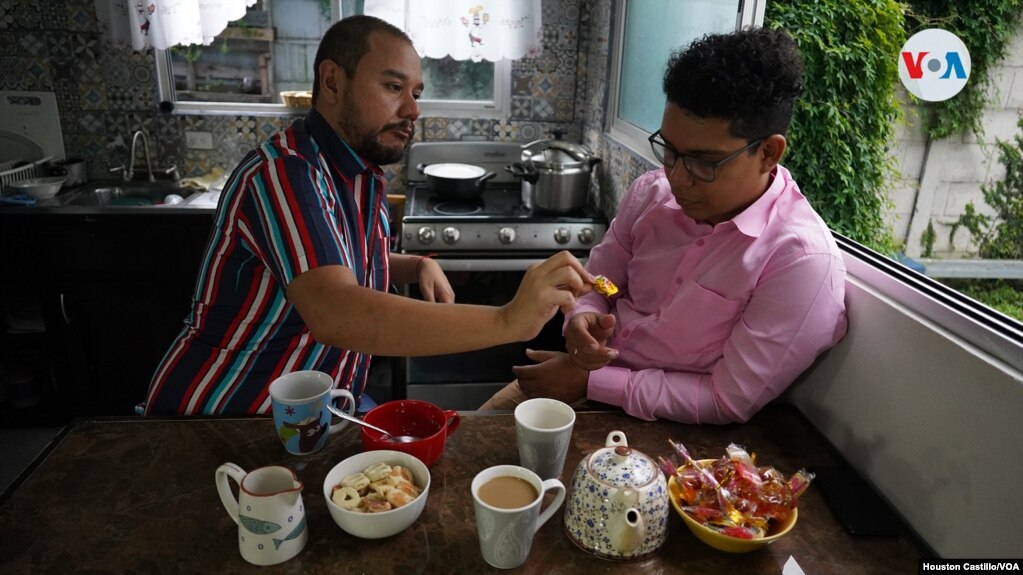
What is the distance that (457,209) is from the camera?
9.45 ft

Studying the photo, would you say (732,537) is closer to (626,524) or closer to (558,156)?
(626,524)

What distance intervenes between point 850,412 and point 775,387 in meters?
0.14

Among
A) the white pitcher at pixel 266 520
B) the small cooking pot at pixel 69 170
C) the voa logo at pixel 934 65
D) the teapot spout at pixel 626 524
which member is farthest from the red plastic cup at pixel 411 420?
the small cooking pot at pixel 69 170

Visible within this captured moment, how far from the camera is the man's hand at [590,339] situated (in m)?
1.49

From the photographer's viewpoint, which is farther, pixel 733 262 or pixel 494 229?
pixel 494 229

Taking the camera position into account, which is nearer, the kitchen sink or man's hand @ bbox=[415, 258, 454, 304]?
man's hand @ bbox=[415, 258, 454, 304]

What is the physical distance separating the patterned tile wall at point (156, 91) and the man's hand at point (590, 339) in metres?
1.34

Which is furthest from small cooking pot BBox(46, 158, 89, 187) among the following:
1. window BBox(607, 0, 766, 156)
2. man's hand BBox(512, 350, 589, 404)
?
man's hand BBox(512, 350, 589, 404)

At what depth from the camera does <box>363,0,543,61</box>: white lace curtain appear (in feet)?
9.95

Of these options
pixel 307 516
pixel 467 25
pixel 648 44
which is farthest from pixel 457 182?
pixel 307 516

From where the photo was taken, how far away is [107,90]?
10.4 feet

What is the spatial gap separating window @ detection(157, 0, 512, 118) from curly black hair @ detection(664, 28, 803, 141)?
2.20 meters

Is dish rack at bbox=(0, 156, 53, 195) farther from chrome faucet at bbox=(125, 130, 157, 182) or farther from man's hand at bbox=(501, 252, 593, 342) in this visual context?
man's hand at bbox=(501, 252, 593, 342)

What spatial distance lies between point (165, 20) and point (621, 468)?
3022 millimetres
